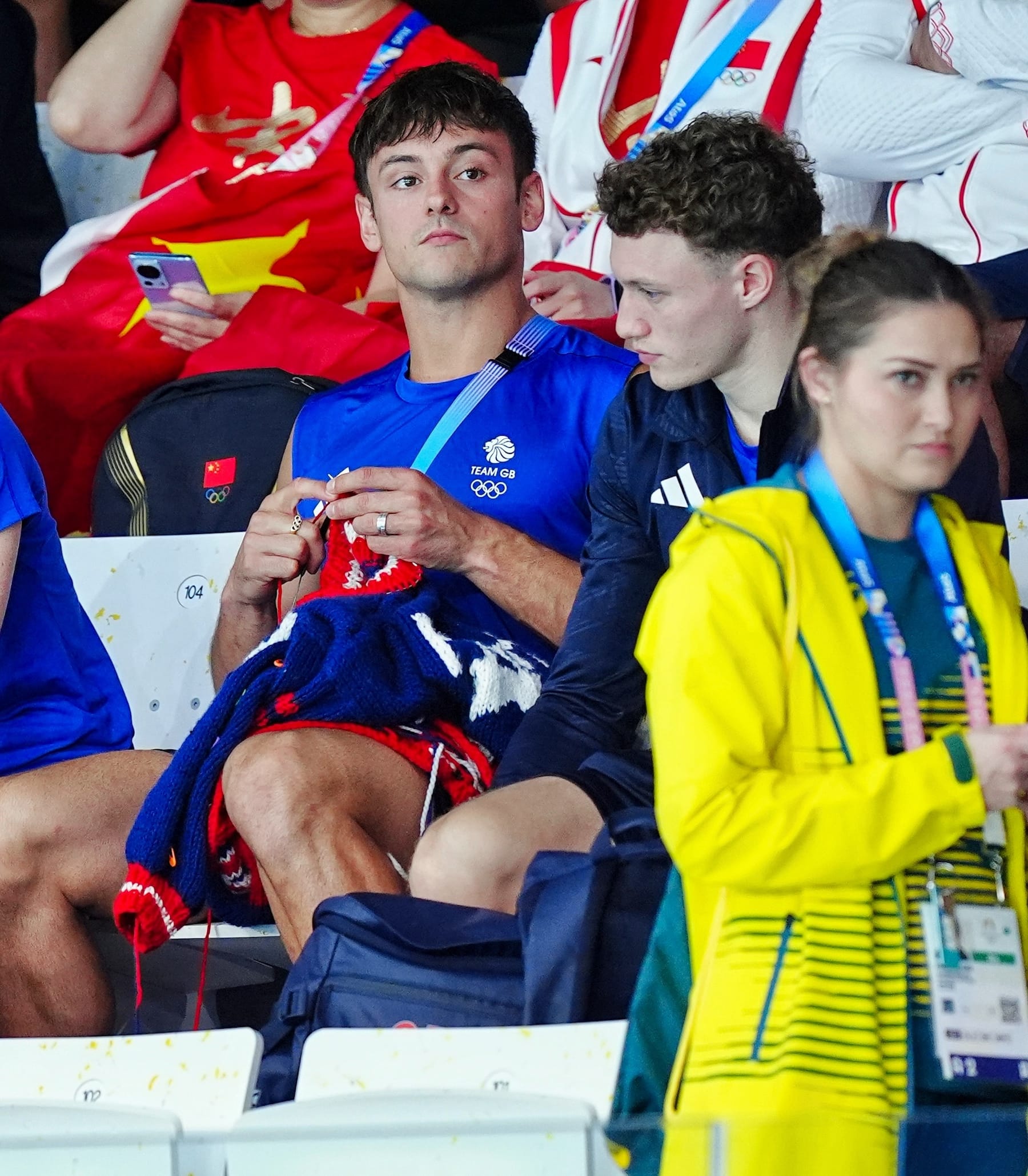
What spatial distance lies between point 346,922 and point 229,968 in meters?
0.67

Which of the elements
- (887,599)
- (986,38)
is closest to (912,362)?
(887,599)

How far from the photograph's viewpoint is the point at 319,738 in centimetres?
179

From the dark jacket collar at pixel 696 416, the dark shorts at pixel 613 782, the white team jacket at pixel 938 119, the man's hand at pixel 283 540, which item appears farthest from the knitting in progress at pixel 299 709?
the white team jacket at pixel 938 119

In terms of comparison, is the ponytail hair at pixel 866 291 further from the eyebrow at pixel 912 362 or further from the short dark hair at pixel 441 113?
the short dark hair at pixel 441 113

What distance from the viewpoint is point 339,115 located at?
2945 mm

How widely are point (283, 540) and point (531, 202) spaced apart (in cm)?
64

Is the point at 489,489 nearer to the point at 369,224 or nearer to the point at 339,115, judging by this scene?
the point at 369,224

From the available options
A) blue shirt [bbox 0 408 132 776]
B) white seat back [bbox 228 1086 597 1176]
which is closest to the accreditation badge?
white seat back [bbox 228 1086 597 1176]

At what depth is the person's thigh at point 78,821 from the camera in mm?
1854

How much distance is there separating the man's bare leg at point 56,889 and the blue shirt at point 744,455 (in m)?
0.78

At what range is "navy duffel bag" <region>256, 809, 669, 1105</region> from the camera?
1406 millimetres

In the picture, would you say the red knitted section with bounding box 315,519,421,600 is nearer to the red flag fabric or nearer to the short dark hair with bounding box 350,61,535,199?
the short dark hair with bounding box 350,61,535,199

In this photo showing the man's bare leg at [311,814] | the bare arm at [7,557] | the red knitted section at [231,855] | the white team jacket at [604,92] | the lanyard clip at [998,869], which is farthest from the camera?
the white team jacket at [604,92]

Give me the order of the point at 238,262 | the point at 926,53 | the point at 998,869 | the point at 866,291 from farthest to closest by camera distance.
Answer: the point at 238,262, the point at 926,53, the point at 866,291, the point at 998,869
